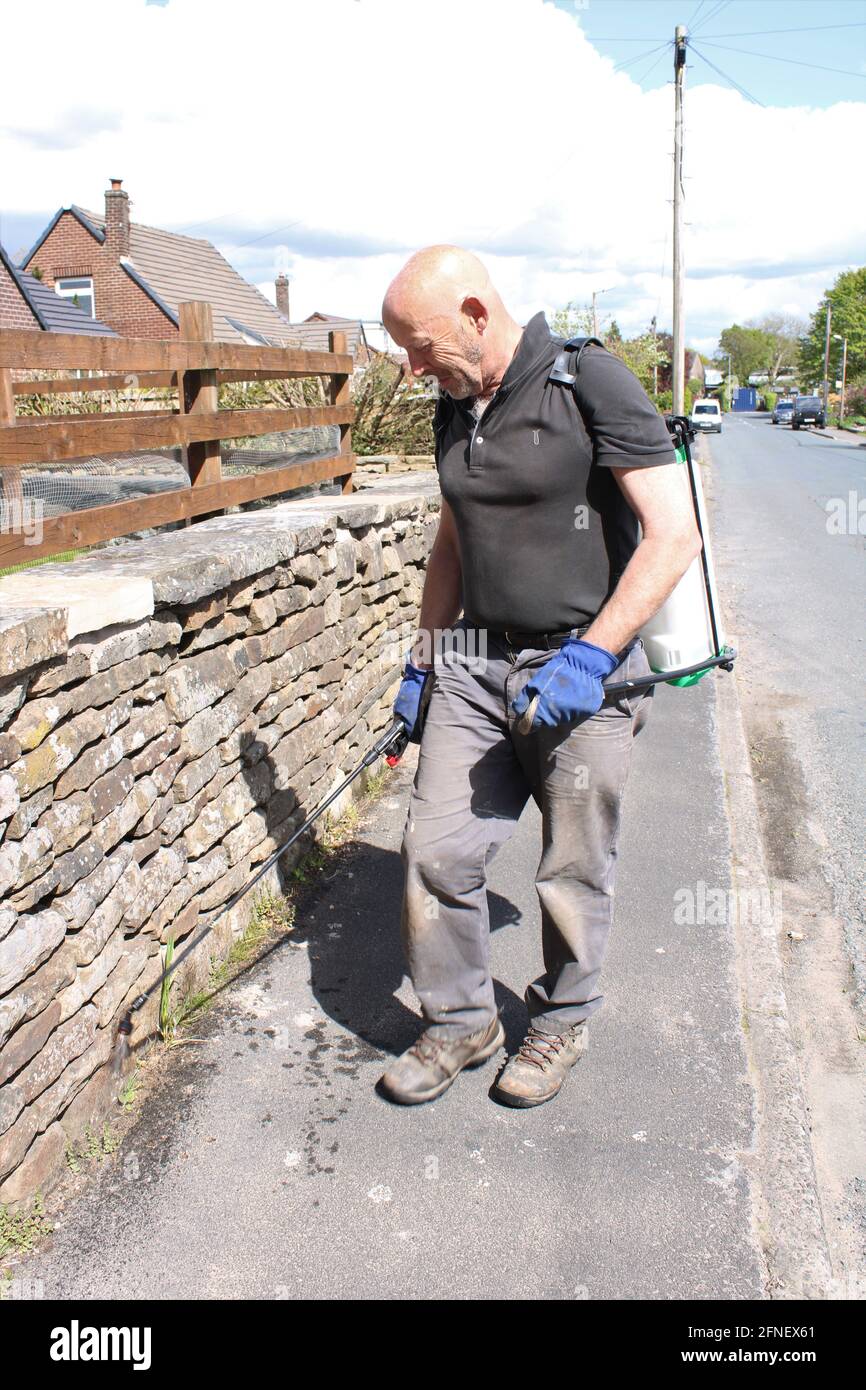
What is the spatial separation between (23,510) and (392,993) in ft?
6.27

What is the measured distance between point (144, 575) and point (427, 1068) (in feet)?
5.13

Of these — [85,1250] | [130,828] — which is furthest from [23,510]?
[85,1250]

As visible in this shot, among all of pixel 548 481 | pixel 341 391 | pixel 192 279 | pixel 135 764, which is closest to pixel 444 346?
pixel 548 481

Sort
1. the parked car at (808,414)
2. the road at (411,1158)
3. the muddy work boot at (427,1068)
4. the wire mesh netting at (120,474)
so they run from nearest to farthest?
the road at (411,1158) < the muddy work boot at (427,1068) < the wire mesh netting at (120,474) < the parked car at (808,414)

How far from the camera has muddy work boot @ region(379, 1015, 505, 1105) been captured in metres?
3.10

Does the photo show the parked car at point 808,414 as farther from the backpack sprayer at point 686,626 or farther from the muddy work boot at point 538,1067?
the muddy work boot at point 538,1067

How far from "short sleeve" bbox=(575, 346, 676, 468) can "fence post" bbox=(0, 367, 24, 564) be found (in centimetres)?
184

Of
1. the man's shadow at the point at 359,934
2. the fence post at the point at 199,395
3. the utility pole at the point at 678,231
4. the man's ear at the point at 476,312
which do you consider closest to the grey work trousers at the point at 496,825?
the man's shadow at the point at 359,934

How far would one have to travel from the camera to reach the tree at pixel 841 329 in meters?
86.8

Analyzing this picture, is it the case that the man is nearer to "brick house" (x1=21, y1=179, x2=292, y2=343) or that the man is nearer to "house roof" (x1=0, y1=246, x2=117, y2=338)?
"house roof" (x1=0, y1=246, x2=117, y2=338)

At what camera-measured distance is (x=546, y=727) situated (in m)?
2.90

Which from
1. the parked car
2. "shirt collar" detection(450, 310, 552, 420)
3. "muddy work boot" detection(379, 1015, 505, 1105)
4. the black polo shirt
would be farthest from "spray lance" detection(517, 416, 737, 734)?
the parked car

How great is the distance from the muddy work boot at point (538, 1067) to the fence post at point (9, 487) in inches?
85.7

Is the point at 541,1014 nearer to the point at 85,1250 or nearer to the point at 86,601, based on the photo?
the point at 85,1250
